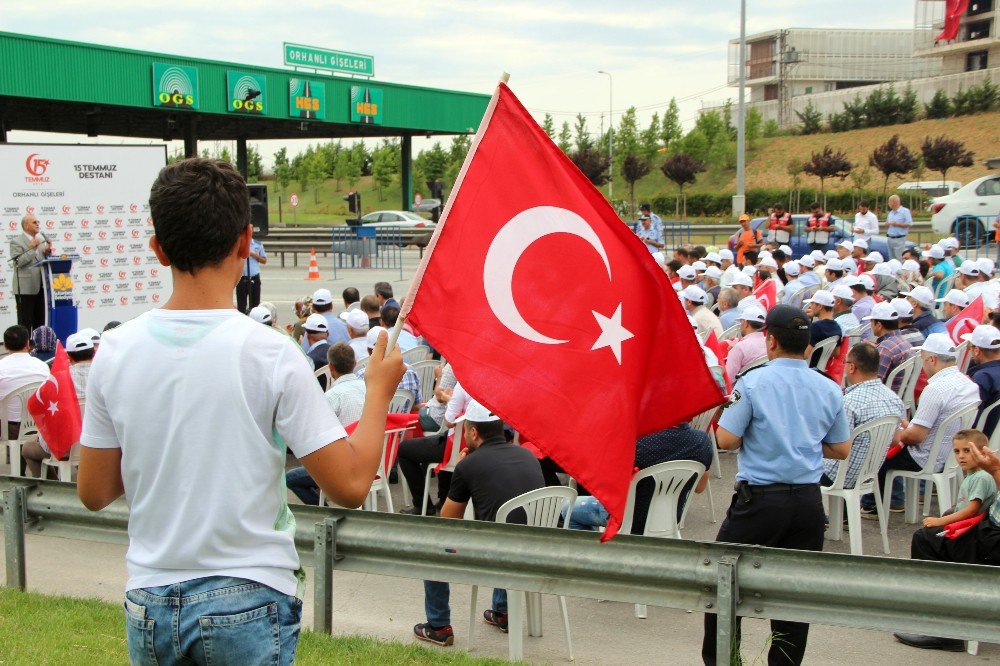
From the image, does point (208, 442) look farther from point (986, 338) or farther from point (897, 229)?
point (897, 229)

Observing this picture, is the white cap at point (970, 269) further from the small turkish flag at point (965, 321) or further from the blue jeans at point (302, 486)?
the blue jeans at point (302, 486)

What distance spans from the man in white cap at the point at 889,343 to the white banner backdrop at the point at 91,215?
10066 mm

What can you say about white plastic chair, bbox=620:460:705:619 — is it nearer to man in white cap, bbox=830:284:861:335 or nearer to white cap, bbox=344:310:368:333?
white cap, bbox=344:310:368:333

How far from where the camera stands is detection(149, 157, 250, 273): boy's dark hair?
2.21m

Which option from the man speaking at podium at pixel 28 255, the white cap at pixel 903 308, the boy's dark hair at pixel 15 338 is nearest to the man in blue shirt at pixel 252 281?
the man speaking at podium at pixel 28 255

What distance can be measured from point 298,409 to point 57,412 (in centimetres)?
647

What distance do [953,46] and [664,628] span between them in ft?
317

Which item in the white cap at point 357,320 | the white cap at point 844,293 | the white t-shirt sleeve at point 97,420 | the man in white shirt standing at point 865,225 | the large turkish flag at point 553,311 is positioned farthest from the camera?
the man in white shirt standing at point 865,225

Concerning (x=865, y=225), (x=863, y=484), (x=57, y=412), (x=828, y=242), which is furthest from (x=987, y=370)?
(x=828, y=242)

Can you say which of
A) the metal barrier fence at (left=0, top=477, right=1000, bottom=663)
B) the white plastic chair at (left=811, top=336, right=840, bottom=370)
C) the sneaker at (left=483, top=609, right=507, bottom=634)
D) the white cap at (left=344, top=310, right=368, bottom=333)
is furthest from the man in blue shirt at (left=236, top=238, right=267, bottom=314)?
the metal barrier fence at (left=0, top=477, right=1000, bottom=663)

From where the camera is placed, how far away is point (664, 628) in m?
5.93

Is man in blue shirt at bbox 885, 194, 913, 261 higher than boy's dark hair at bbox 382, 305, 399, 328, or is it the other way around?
man in blue shirt at bbox 885, 194, 913, 261

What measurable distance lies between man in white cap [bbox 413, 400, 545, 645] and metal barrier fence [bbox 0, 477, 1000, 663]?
57 centimetres

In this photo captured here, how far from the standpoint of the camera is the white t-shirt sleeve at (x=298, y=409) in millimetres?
2209
